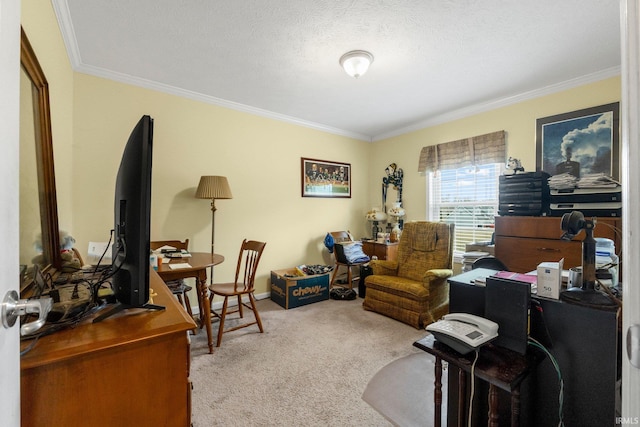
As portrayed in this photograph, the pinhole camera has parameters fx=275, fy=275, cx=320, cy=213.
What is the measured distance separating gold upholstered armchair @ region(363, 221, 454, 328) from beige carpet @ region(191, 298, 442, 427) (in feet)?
0.55

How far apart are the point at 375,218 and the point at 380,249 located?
543 mm

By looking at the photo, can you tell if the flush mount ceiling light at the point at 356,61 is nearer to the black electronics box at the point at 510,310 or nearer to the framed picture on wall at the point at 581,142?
the black electronics box at the point at 510,310

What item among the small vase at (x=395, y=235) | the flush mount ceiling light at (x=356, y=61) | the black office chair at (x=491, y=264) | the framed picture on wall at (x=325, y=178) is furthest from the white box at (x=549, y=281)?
the framed picture on wall at (x=325, y=178)

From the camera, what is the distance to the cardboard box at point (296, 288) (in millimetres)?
3303

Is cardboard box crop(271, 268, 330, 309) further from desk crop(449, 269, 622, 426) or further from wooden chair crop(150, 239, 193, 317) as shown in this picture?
desk crop(449, 269, 622, 426)

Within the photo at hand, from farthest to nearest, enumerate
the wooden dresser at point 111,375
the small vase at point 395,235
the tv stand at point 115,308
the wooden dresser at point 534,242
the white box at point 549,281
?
the small vase at point 395,235 → the wooden dresser at point 534,242 → the white box at point 549,281 → the tv stand at point 115,308 → the wooden dresser at point 111,375

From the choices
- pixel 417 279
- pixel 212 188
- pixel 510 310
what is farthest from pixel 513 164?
pixel 212 188

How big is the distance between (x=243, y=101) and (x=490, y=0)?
8.30 feet

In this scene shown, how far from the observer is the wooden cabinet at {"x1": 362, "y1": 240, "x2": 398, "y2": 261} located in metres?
3.97

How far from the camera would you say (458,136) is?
3631 mm

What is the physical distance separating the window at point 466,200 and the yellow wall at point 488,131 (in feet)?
0.63

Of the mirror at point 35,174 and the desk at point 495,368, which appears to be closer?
the desk at point 495,368

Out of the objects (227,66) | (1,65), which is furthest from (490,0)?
(1,65)

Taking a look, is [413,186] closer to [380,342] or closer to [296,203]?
[296,203]
